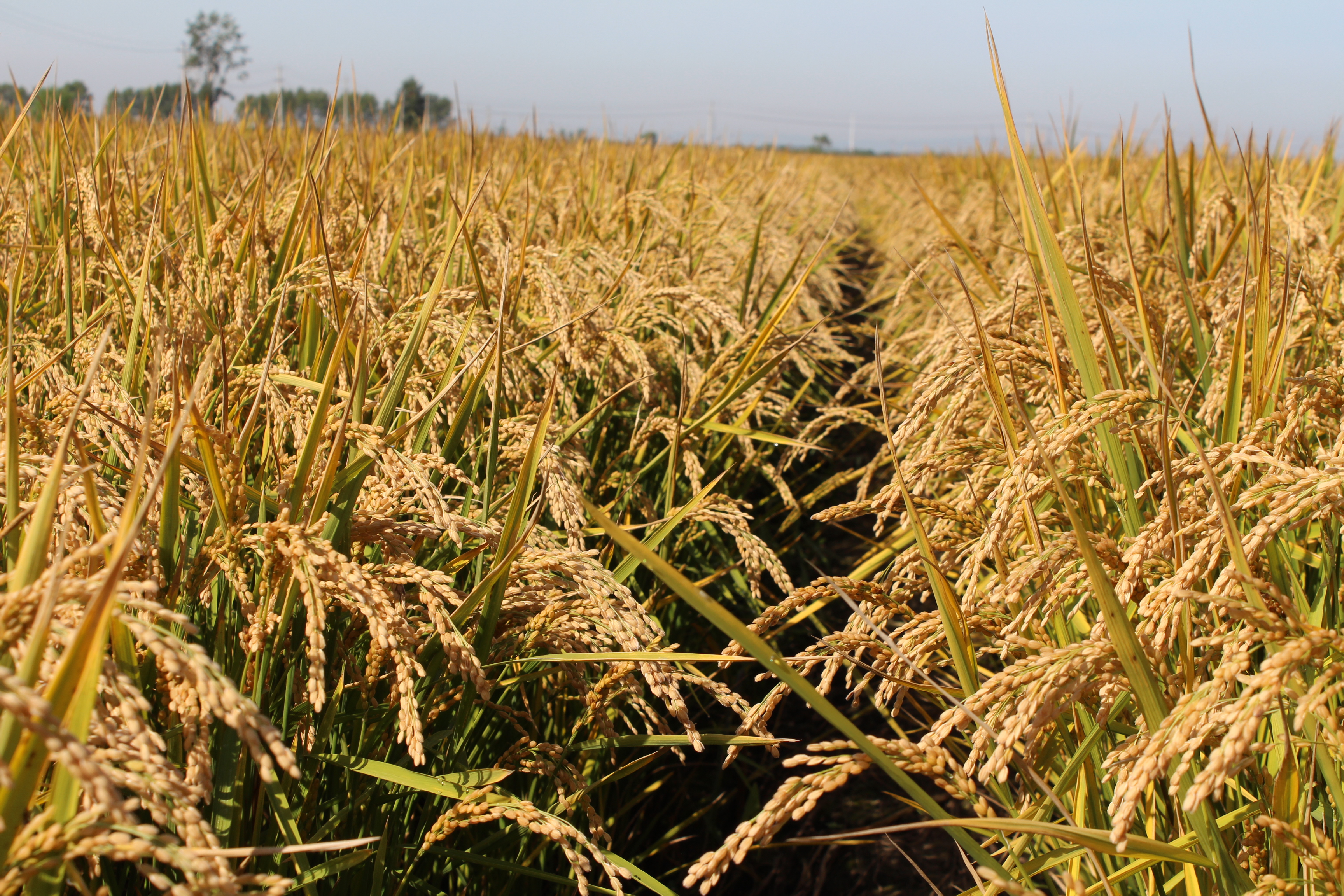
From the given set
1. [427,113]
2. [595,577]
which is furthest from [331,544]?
[427,113]

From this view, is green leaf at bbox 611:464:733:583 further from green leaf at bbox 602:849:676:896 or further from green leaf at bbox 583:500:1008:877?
green leaf at bbox 583:500:1008:877

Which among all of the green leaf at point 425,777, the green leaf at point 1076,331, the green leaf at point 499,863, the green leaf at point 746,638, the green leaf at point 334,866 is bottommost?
the green leaf at point 499,863

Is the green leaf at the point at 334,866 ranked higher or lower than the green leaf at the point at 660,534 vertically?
lower

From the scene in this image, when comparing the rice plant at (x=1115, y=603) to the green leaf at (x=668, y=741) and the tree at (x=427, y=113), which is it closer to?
the green leaf at (x=668, y=741)

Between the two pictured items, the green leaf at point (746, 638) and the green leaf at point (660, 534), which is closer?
the green leaf at point (746, 638)

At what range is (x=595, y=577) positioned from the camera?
38.1 inches

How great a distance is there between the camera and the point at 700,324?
2688 mm

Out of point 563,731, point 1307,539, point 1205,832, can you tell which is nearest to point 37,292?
point 563,731

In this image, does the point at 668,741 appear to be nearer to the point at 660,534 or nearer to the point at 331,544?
the point at 660,534

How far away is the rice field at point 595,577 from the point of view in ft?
2.38

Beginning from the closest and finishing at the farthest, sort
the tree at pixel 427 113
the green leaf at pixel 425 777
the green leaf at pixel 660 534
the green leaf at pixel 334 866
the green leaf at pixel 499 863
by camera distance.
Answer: the green leaf at pixel 334 866 → the green leaf at pixel 425 777 → the green leaf at pixel 499 863 → the green leaf at pixel 660 534 → the tree at pixel 427 113

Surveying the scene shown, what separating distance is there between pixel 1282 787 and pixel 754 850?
124cm

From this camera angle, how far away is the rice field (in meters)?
0.73

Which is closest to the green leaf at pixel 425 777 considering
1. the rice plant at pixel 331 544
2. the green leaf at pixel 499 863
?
the rice plant at pixel 331 544
